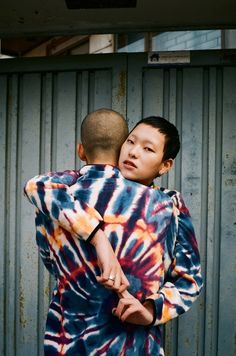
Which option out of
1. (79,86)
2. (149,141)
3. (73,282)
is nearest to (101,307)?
(73,282)

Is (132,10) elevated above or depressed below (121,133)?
above

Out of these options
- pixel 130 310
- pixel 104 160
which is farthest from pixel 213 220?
pixel 130 310

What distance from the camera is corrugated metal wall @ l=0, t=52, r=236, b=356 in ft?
9.78

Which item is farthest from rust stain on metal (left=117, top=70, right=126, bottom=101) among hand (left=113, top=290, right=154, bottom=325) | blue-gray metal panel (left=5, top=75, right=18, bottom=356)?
hand (left=113, top=290, right=154, bottom=325)

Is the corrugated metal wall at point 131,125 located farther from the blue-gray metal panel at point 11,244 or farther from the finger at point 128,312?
the finger at point 128,312

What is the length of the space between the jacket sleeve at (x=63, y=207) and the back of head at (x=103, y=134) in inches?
7.4

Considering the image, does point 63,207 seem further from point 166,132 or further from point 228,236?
point 228,236

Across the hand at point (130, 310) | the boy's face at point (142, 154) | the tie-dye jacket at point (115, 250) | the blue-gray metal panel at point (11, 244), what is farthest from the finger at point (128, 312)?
the blue-gray metal panel at point (11, 244)

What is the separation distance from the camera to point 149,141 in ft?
5.36

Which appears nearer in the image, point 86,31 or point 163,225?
point 163,225

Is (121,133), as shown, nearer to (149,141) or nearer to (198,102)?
(149,141)

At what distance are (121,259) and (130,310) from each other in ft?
0.60

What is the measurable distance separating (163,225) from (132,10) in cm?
185

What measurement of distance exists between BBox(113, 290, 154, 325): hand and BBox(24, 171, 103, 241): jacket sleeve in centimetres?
24
